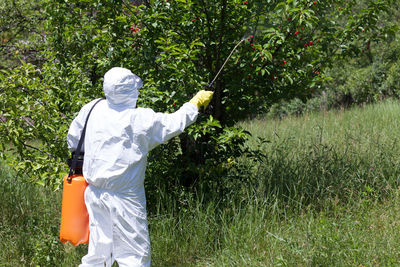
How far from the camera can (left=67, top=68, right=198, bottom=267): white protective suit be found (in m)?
2.84

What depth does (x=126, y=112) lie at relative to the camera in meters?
2.89

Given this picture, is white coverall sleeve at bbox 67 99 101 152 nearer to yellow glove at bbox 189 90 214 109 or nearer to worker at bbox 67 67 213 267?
worker at bbox 67 67 213 267

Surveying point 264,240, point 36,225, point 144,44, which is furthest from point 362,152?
point 36,225

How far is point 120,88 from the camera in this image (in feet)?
9.40

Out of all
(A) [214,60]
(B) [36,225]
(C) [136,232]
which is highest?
(A) [214,60]

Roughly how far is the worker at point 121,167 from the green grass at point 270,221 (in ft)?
2.67

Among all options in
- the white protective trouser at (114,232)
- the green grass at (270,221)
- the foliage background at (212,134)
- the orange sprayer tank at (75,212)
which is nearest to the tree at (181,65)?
the foliage background at (212,134)

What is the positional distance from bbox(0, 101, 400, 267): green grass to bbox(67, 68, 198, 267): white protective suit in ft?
2.69

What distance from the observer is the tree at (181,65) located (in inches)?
141

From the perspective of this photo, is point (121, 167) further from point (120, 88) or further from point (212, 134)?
point (212, 134)

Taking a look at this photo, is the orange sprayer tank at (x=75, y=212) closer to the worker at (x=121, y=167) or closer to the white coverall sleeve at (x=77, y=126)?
the worker at (x=121, y=167)

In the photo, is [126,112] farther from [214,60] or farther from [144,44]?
[214,60]

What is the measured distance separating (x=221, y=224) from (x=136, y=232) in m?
1.24

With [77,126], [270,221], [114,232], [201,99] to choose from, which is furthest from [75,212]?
[270,221]
